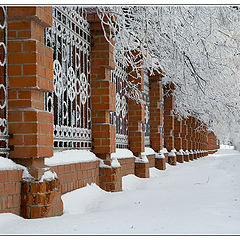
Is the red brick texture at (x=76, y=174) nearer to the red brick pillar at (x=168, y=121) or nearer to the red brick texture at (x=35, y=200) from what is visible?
the red brick texture at (x=35, y=200)

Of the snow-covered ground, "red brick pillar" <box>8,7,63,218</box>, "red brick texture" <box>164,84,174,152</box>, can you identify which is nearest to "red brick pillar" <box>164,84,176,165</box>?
"red brick texture" <box>164,84,174,152</box>

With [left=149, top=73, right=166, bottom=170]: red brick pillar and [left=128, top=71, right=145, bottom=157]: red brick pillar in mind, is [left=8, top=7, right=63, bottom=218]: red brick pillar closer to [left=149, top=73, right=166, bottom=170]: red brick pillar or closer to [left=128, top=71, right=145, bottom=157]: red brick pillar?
[left=128, top=71, right=145, bottom=157]: red brick pillar

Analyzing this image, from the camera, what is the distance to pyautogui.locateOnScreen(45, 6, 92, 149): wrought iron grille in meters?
6.88

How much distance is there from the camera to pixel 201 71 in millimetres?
13141

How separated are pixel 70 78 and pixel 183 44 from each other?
2885 mm

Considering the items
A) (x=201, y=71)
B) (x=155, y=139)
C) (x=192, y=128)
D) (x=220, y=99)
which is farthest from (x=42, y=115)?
(x=192, y=128)

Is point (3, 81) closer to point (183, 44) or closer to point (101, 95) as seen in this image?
point (101, 95)

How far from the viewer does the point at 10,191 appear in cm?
509

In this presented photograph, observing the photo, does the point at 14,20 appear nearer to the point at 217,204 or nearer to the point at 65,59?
the point at 65,59

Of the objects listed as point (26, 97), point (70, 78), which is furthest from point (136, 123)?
point (26, 97)

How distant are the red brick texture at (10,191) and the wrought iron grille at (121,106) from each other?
523cm

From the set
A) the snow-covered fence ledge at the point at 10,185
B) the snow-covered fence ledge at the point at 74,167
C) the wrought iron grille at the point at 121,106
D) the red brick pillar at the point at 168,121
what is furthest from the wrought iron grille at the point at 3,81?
the red brick pillar at the point at 168,121

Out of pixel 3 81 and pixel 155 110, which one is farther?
pixel 155 110

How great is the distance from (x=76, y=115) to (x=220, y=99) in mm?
10483
